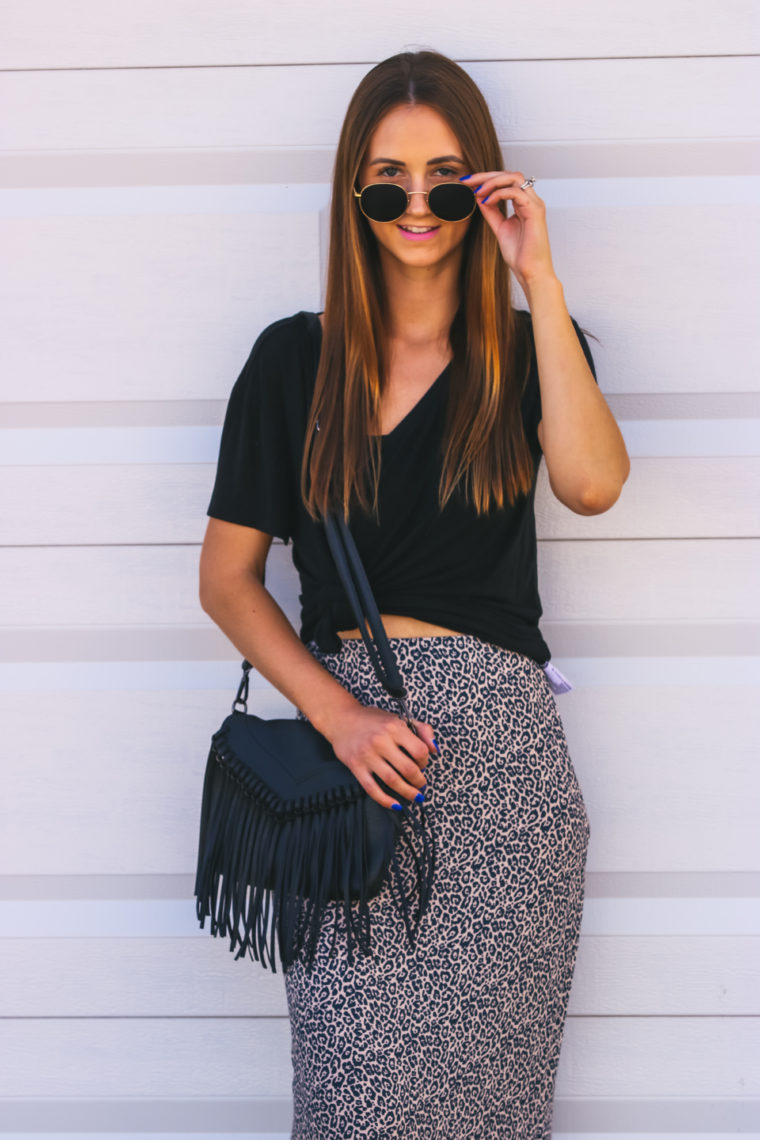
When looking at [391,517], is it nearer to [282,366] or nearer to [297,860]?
[282,366]

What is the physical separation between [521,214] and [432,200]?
128mm

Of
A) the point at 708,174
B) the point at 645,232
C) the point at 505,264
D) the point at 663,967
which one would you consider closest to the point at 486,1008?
the point at 663,967

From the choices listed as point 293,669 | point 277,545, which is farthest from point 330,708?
point 277,545

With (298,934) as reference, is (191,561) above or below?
above

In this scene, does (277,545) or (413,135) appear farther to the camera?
(277,545)

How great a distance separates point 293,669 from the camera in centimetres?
136

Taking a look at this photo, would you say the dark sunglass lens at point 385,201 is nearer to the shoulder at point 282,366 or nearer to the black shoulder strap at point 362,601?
the shoulder at point 282,366

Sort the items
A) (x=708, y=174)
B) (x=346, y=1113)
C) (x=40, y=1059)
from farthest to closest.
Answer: (x=40, y=1059)
(x=708, y=174)
(x=346, y=1113)

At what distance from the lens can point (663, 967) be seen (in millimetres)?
1750

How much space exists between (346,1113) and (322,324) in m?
1.07

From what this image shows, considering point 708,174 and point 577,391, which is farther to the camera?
point 708,174

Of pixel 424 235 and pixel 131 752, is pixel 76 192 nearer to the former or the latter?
pixel 424 235

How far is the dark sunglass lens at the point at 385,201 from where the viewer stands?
4.35ft

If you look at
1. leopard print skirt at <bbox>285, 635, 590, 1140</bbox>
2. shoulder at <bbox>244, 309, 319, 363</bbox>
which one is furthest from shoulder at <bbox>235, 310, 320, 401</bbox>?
leopard print skirt at <bbox>285, 635, 590, 1140</bbox>
